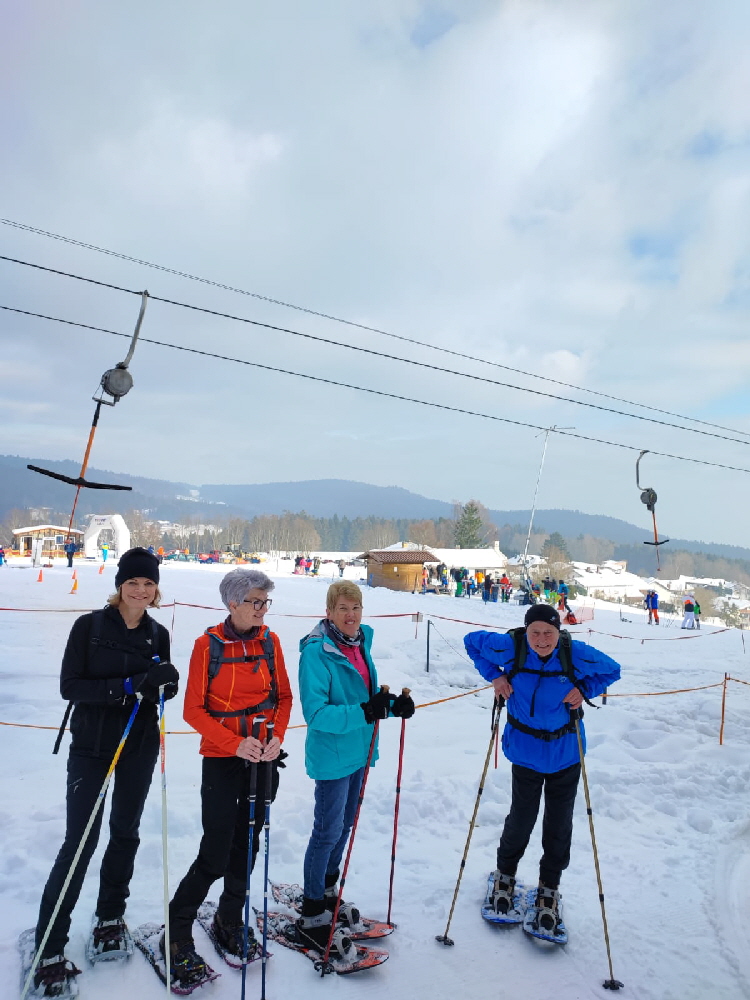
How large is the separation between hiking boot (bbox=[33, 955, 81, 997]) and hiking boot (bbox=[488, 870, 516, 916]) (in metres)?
2.43

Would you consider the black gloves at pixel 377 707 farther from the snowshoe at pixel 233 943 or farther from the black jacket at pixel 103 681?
the snowshoe at pixel 233 943

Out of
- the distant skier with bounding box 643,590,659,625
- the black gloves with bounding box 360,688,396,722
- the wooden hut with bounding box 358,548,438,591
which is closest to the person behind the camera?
the black gloves with bounding box 360,688,396,722

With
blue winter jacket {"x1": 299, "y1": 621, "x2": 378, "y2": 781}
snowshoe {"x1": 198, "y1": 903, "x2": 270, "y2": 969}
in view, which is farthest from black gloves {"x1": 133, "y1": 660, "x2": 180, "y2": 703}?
snowshoe {"x1": 198, "y1": 903, "x2": 270, "y2": 969}

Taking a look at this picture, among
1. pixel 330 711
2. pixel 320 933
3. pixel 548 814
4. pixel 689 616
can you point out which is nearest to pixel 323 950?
pixel 320 933

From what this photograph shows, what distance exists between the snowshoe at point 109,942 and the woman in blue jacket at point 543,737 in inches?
87.1

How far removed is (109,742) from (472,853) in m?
3.15

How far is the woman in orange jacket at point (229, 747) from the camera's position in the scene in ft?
10.6

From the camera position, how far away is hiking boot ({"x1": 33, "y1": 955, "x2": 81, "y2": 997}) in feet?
9.63

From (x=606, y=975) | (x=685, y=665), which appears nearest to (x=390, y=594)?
(x=685, y=665)

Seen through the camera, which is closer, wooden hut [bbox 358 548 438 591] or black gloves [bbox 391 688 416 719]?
black gloves [bbox 391 688 416 719]

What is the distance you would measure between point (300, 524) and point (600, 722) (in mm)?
143371

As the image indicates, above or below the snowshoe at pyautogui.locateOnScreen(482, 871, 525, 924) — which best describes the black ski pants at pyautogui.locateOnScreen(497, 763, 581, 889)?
above

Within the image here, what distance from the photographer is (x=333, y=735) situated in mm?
3561

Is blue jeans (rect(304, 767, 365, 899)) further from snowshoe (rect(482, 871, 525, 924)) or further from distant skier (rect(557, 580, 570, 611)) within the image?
distant skier (rect(557, 580, 570, 611))
